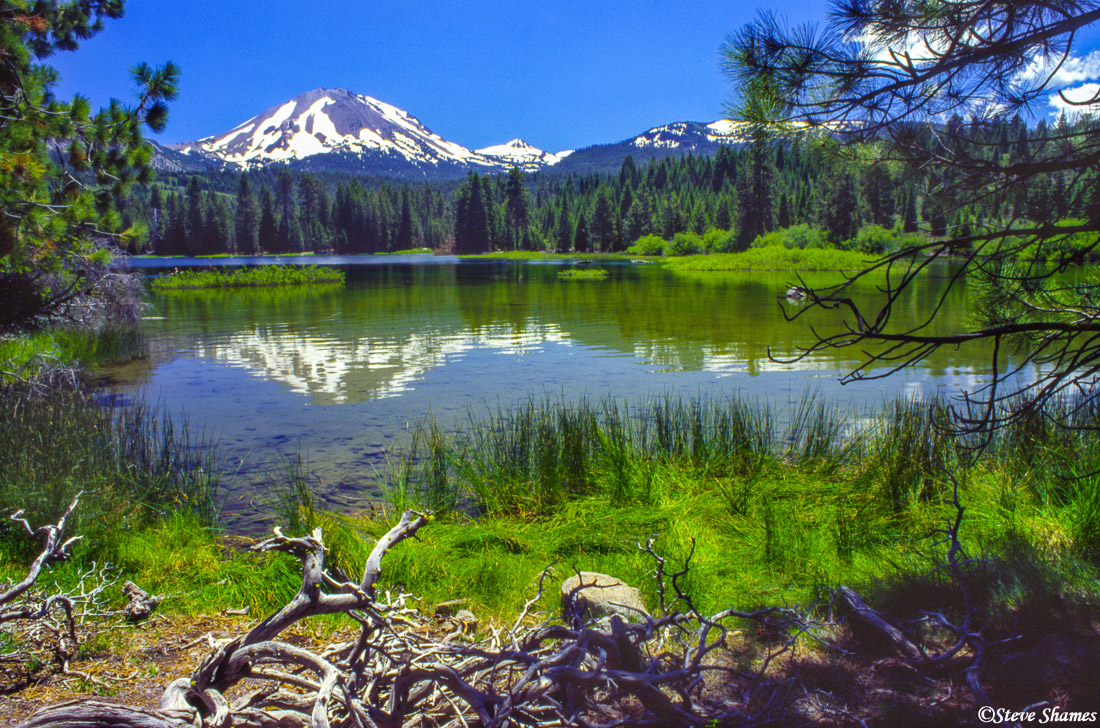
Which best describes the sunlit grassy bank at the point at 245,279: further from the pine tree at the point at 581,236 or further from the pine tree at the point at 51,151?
the pine tree at the point at 581,236

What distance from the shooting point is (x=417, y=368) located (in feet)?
44.2

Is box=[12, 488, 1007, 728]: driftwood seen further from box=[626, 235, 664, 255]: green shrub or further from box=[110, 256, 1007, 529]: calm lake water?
box=[626, 235, 664, 255]: green shrub

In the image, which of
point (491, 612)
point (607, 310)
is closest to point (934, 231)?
point (491, 612)

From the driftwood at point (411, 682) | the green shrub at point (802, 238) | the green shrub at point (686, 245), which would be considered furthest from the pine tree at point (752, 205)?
the driftwood at point (411, 682)

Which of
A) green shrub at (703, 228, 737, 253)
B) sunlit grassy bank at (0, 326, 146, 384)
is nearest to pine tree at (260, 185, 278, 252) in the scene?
green shrub at (703, 228, 737, 253)

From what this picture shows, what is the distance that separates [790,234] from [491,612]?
2677 inches

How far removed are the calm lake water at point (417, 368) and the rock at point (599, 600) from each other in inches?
82.6

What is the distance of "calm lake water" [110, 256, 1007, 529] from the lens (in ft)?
27.7

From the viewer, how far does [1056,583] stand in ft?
9.84

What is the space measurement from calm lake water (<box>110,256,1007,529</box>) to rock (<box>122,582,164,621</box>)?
2.22m

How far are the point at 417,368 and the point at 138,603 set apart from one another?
10.1m

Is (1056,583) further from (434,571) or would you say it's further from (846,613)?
(434,571)

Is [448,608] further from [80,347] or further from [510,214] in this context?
[510,214]

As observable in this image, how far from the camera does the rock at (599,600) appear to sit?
3.07 meters
